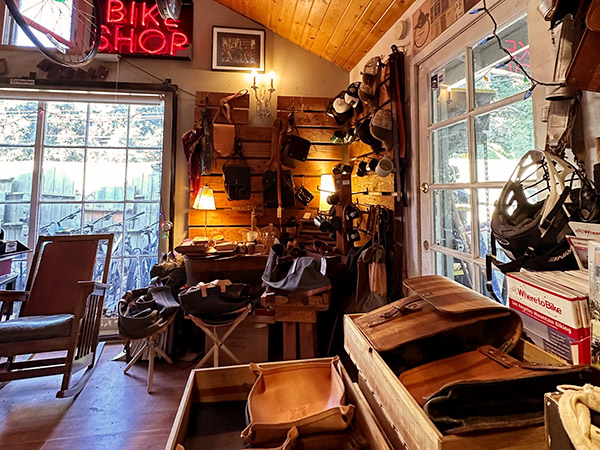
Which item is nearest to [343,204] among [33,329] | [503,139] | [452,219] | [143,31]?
[452,219]

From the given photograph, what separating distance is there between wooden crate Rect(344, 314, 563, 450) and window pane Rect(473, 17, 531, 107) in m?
1.22

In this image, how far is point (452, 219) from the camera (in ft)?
5.60

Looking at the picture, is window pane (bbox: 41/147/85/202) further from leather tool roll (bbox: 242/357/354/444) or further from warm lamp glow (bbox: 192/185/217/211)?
leather tool roll (bbox: 242/357/354/444)

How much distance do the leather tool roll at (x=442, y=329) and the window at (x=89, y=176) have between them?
296 cm

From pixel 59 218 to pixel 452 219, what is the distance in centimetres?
381

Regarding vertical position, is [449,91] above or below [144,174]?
above

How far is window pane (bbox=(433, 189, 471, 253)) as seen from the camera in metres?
1.59

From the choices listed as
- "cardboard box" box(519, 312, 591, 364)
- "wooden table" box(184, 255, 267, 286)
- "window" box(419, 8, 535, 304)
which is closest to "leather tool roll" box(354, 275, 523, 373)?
"cardboard box" box(519, 312, 591, 364)

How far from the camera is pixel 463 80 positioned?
1.62 meters

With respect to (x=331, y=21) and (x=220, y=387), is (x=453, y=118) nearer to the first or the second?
(x=331, y=21)

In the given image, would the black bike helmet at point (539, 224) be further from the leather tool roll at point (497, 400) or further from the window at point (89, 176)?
the window at point (89, 176)

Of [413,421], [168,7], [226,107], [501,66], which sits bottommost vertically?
[413,421]

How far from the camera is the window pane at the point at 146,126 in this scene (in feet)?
10.4

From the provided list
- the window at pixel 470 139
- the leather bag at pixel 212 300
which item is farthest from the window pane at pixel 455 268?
the leather bag at pixel 212 300
